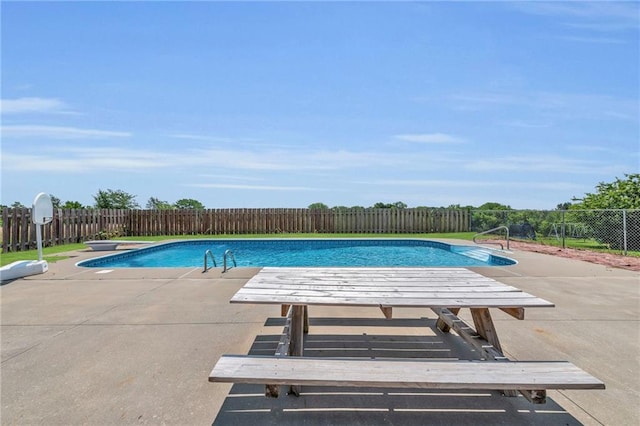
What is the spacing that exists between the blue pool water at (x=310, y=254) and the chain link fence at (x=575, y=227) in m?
3.33

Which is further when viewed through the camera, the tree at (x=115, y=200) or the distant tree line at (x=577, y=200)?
the tree at (x=115, y=200)

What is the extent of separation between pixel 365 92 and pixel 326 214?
6573mm

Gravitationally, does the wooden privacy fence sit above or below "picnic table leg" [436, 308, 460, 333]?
above

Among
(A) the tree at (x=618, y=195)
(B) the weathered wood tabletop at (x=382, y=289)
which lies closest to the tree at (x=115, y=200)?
(B) the weathered wood tabletop at (x=382, y=289)

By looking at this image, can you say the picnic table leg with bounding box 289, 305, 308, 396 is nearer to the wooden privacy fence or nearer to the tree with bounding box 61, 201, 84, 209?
the wooden privacy fence

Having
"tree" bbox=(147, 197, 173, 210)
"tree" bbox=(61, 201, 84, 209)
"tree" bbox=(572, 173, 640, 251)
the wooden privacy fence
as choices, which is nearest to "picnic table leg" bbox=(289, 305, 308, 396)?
"tree" bbox=(572, 173, 640, 251)

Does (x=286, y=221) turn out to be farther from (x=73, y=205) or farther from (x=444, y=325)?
(x=444, y=325)

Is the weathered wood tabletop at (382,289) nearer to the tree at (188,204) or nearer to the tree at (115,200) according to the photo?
the tree at (115,200)

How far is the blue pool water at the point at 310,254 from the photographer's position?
9277 mm

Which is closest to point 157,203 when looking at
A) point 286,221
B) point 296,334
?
point 286,221

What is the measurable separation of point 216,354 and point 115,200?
59.1 feet

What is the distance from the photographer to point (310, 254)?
11492 mm

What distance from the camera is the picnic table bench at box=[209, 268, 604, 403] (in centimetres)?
151

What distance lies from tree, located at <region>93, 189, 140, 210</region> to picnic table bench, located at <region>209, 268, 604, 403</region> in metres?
17.5
